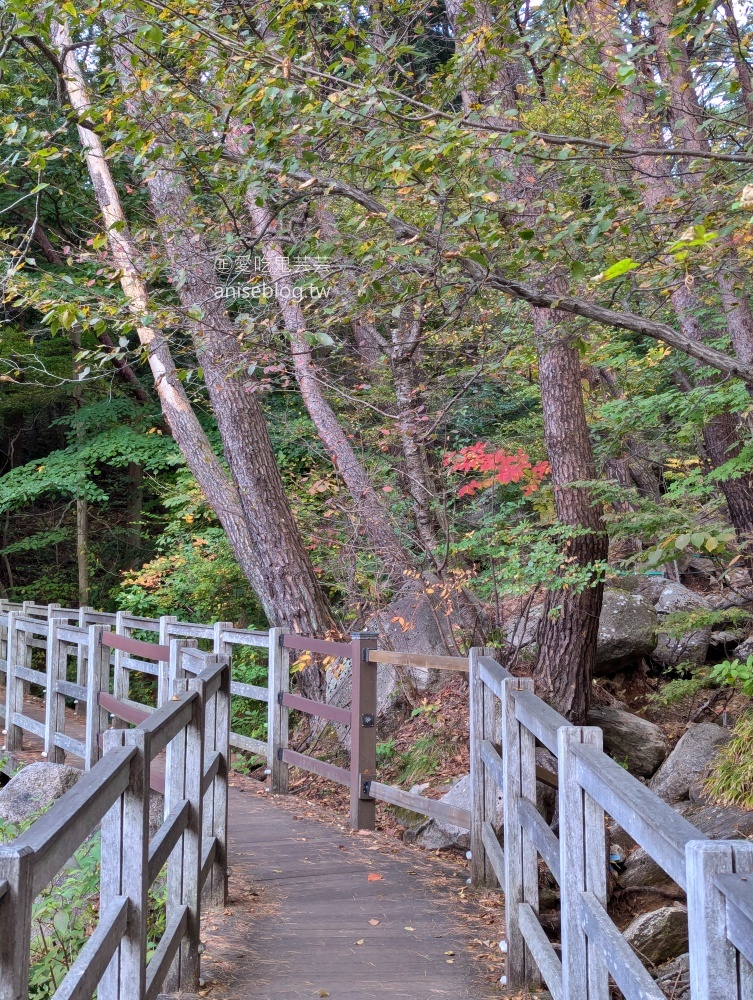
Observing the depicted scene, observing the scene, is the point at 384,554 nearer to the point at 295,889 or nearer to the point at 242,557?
the point at 242,557

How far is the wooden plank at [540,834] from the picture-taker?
3.30m

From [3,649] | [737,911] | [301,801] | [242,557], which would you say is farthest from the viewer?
[3,649]

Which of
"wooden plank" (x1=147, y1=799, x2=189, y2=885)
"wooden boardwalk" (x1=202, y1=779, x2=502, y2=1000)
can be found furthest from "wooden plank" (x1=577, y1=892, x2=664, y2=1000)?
"wooden boardwalk" (x1=202, y1=779, x2=502, y2=1000)

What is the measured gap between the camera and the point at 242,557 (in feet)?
35.7

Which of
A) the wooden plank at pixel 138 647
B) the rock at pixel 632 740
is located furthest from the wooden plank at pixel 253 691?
the rock at pixel 632 740

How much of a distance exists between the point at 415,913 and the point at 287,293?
16.2 feet

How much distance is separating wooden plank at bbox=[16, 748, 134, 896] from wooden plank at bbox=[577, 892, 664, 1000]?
1.31 metres

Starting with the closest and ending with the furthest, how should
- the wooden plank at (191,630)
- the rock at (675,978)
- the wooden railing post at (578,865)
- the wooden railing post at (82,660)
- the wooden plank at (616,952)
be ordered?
the wooden plank at (616,952) < the wooden railing post at (578,865) < the rock at (675,978) < the wooden plank at (191,630) < the wooden railing post at (82,660)

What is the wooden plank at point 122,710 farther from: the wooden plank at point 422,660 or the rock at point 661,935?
the rock at point 661,935

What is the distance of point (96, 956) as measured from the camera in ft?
7.66

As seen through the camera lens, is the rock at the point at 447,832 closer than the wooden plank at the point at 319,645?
Yes

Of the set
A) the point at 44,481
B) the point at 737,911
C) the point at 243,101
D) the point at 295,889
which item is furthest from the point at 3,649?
the point at 737,911

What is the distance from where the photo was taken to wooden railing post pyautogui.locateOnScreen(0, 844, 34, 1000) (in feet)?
5.41

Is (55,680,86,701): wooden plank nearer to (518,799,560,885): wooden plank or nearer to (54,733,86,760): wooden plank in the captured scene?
(54,733,86,760): wooden plank
